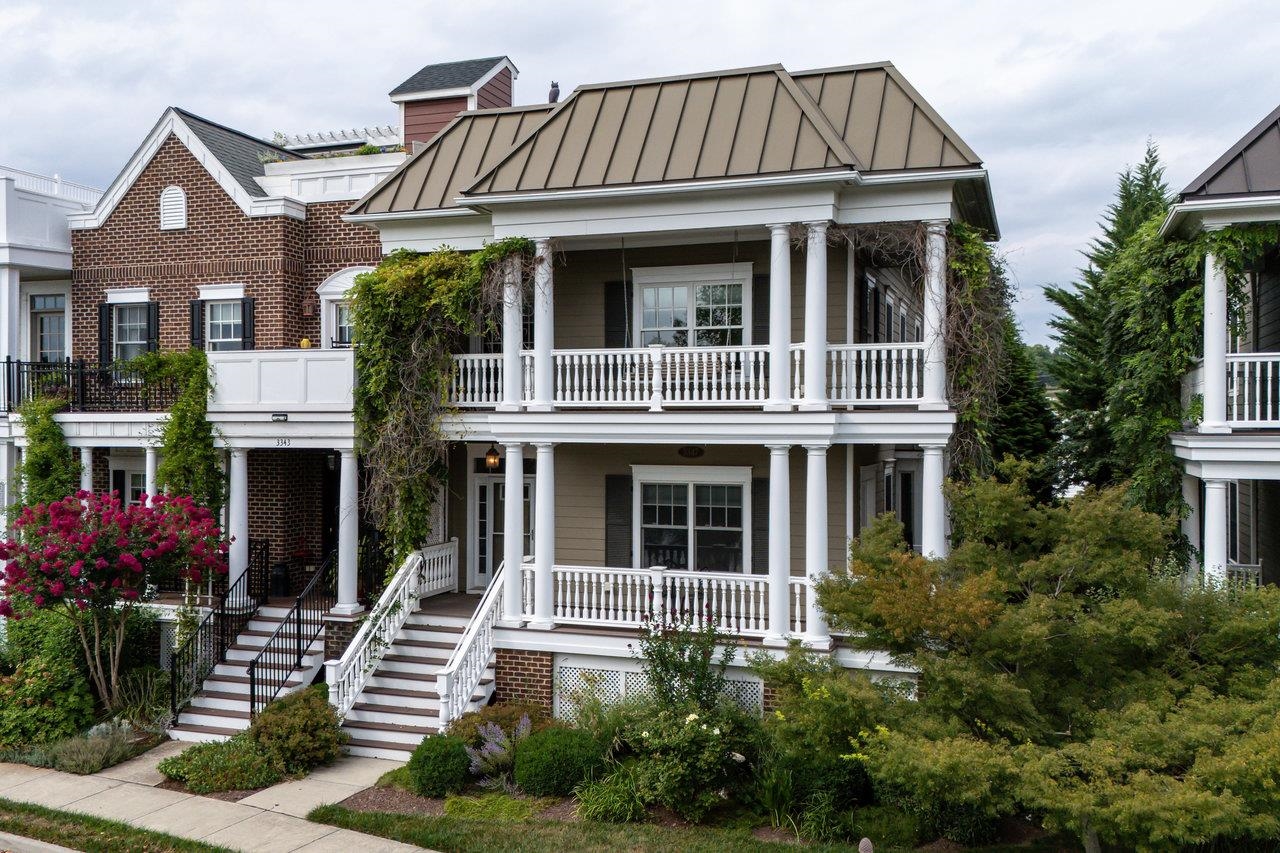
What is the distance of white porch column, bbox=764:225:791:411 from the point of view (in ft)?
43.8

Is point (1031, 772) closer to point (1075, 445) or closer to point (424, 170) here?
point (424, 170)

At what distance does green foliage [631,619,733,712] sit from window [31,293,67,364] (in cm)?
1425

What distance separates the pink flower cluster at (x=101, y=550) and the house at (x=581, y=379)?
3.75 feet

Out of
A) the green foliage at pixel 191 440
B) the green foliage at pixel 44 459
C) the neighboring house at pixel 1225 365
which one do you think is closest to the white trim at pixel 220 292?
the green foliage at pixel 191 440

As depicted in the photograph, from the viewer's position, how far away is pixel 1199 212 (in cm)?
1245

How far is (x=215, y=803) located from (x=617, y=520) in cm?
657

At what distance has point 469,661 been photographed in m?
14.2

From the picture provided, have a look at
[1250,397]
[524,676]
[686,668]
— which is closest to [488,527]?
[524,676]

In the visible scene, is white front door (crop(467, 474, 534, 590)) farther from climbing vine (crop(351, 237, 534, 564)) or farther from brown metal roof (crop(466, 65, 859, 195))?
brown metal roof (crop(466, 65, 859, 195))

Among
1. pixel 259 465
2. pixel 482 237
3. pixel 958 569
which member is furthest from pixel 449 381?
pixel 958 569

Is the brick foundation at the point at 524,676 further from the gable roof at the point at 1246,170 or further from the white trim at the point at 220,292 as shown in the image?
the gable roof at the point at 1246,170

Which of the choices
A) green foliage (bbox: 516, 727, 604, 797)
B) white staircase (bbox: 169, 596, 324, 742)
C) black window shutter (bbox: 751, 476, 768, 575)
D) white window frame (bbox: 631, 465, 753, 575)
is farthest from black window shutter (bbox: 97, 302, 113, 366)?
black window shutter (bbox: 751, 476, 768, 575)

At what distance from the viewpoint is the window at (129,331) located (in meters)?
19.5

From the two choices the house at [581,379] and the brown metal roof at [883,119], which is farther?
the house at [581,379]
